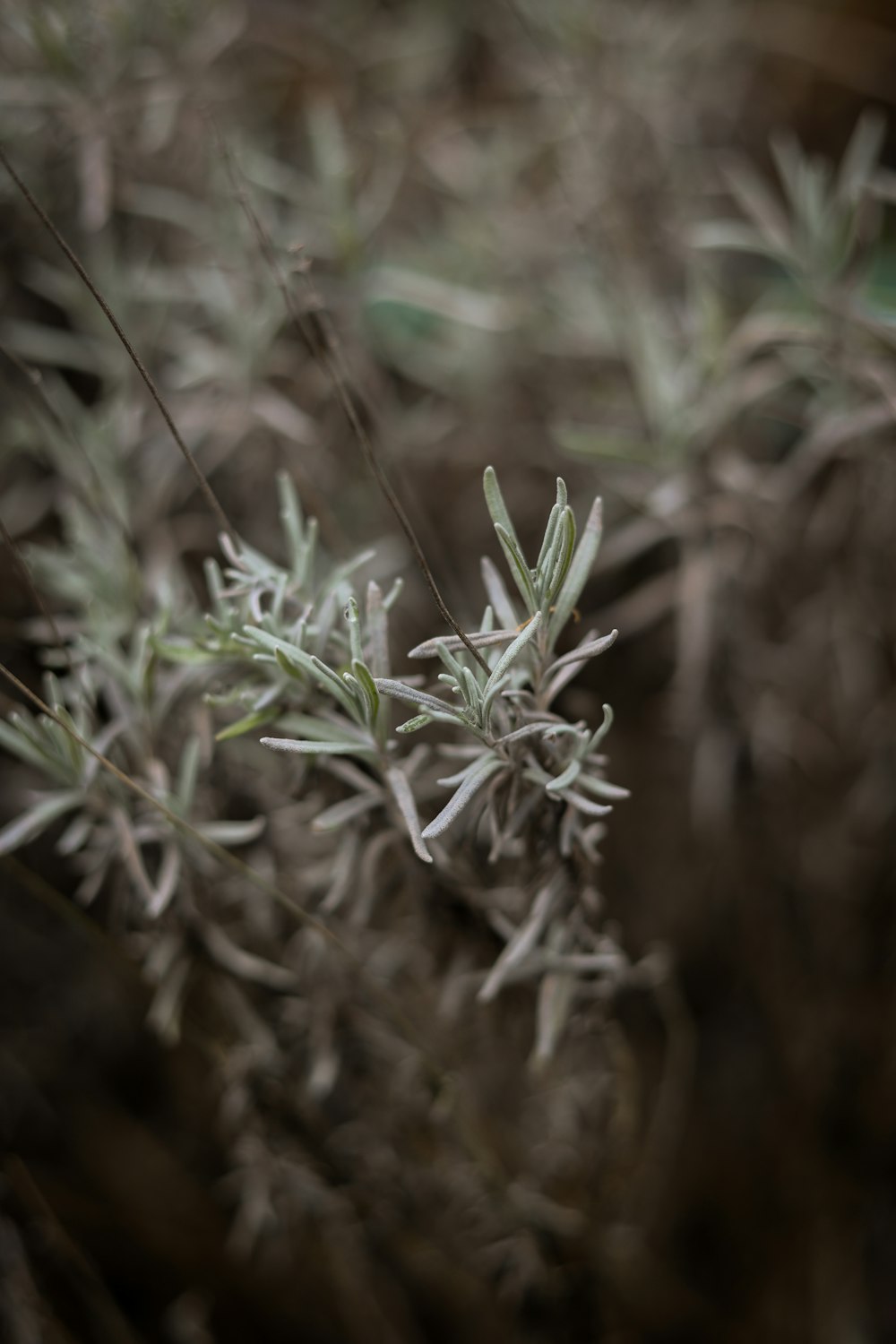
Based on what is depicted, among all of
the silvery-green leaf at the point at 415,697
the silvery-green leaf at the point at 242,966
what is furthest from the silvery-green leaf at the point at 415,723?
the silvery-green leaf at the point at 242,966

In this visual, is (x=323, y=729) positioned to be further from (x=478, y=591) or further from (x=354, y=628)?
(x=478, y=591)

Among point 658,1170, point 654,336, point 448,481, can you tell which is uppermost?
point 654,336

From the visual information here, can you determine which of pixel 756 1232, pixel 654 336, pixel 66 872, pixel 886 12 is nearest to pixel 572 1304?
pixel 756 1232

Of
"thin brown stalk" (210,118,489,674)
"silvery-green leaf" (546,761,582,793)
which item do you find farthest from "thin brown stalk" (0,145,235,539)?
"silvery-green leaf" (546,761,582,793)

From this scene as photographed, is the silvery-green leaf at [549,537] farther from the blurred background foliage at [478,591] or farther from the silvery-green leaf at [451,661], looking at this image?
the blurred background foliage at [478,591]

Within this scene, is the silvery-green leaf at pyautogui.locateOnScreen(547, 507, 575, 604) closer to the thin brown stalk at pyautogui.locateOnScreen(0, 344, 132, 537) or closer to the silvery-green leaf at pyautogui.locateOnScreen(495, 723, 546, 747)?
the silvery-green leaf at pyautogui.locateOnScreen(495, 723, 546, 747)

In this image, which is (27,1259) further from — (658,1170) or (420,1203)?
(658,1170)

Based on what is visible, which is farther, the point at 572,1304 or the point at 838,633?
the point at 838,633

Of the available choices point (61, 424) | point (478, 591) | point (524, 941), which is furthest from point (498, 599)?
point (478, 591)

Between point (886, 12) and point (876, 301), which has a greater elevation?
point (886, 12)
